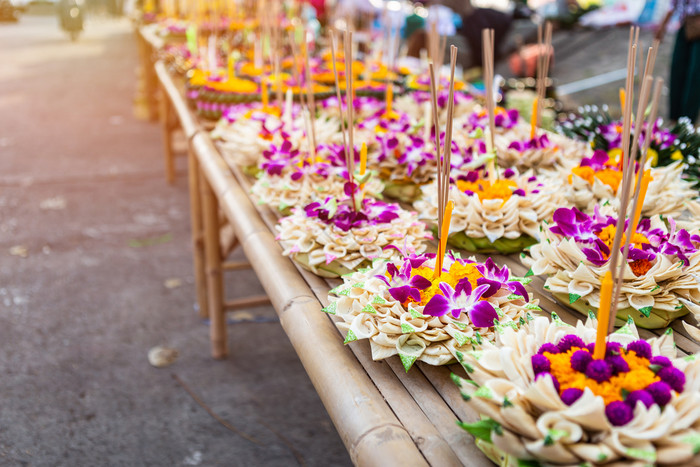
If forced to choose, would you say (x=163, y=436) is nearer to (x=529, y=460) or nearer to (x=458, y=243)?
(x=458, y=243)

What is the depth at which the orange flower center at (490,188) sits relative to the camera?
132 centimetres

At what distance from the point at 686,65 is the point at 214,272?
2.89m

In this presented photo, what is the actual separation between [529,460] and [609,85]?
620 cm

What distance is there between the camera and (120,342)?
252 centimetres

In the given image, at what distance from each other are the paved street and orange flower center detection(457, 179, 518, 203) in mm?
1012

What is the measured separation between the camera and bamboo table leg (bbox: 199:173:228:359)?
2414mm

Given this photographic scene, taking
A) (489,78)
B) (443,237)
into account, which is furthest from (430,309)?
(489,78)

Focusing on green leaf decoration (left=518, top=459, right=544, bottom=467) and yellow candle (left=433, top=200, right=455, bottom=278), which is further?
yellow candle (left=433, top=200, right=455, bottom=278)

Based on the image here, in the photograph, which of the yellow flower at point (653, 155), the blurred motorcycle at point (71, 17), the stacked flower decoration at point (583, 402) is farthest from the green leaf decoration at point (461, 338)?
the blurred motorcycle at point (71, 17)

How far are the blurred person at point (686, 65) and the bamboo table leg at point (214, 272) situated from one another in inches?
103

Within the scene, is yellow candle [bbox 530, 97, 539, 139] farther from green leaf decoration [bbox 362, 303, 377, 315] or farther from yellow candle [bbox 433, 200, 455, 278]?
green leaf decoration [bbox 362, 303, 377, 315]

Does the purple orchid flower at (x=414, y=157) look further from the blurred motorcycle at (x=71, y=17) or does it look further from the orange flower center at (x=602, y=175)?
the blurred motorcycle at (x=71, y=17)

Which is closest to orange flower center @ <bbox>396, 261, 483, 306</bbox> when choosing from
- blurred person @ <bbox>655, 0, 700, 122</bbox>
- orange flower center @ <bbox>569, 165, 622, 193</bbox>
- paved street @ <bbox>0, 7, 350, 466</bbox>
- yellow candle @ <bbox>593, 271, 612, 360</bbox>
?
yellow candle @ <bbox>593, 271, 612, 360</bbox>

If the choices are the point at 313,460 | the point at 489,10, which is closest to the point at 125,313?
the point at 313,460
